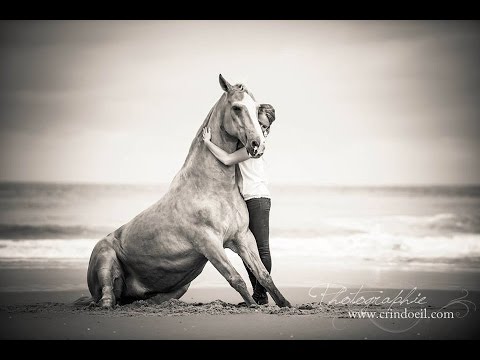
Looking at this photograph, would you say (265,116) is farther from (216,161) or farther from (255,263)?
(255,263)

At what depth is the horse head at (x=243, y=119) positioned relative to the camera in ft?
16.3

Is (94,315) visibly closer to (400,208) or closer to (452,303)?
(452,303)

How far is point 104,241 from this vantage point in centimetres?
580

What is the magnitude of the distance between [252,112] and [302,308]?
1.53 metres

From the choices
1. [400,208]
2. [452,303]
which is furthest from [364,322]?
[400,208]

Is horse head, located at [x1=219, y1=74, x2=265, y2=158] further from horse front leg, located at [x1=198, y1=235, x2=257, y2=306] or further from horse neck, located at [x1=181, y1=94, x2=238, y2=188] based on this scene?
horse front leg, located at [x1=198, y1=235, x2=257, y2=306]

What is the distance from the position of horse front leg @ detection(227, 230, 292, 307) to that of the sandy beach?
0.10 metres

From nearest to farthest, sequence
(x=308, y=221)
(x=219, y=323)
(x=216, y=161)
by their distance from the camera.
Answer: (x=219, y=323) → (x=216, y=161) → (x=308, y=221)

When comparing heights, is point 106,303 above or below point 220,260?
below

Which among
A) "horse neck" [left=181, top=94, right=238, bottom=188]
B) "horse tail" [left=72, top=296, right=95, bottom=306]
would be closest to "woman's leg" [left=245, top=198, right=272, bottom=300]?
"horse neck" [left=181, top=94, right=238, bottom=188]

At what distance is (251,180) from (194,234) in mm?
616

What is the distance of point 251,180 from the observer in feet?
17.9

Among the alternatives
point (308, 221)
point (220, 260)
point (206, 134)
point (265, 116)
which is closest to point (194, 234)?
point (220, 260)

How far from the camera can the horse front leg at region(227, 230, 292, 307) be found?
206 inches
